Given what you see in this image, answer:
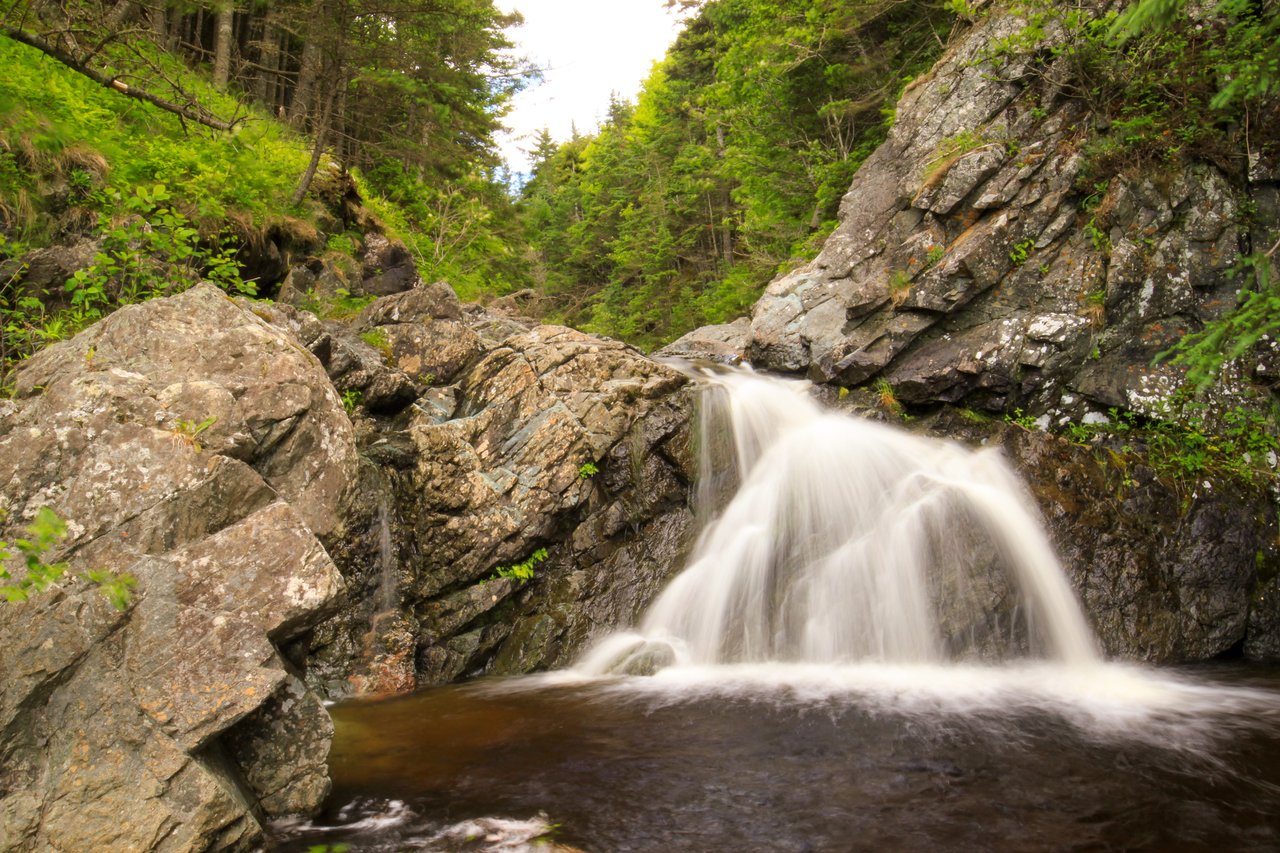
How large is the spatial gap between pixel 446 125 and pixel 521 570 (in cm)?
1589

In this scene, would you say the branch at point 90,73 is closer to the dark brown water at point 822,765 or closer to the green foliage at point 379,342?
the dark brown water at point 822,765

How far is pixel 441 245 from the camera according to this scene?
18.8 metres

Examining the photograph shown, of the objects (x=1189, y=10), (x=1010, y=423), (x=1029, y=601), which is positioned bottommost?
(x=1029, y=601)

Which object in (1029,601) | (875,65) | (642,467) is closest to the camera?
(1029,601)

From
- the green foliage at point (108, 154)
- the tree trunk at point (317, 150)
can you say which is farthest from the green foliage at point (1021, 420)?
the tree trunk at point (317, 150)

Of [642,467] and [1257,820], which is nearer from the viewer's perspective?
[1257,820]

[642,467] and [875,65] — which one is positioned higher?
[875,65]

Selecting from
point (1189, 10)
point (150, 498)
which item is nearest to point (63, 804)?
point (150, 498)

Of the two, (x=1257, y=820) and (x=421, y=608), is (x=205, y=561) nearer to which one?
(x=421, y=608)

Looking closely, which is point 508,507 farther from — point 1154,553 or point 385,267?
point 385,267

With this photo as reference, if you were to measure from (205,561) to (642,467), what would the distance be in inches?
228

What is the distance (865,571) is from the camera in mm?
8141

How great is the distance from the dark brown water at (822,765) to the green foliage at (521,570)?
1.40 meters

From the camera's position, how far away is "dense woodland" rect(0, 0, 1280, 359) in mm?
7531
